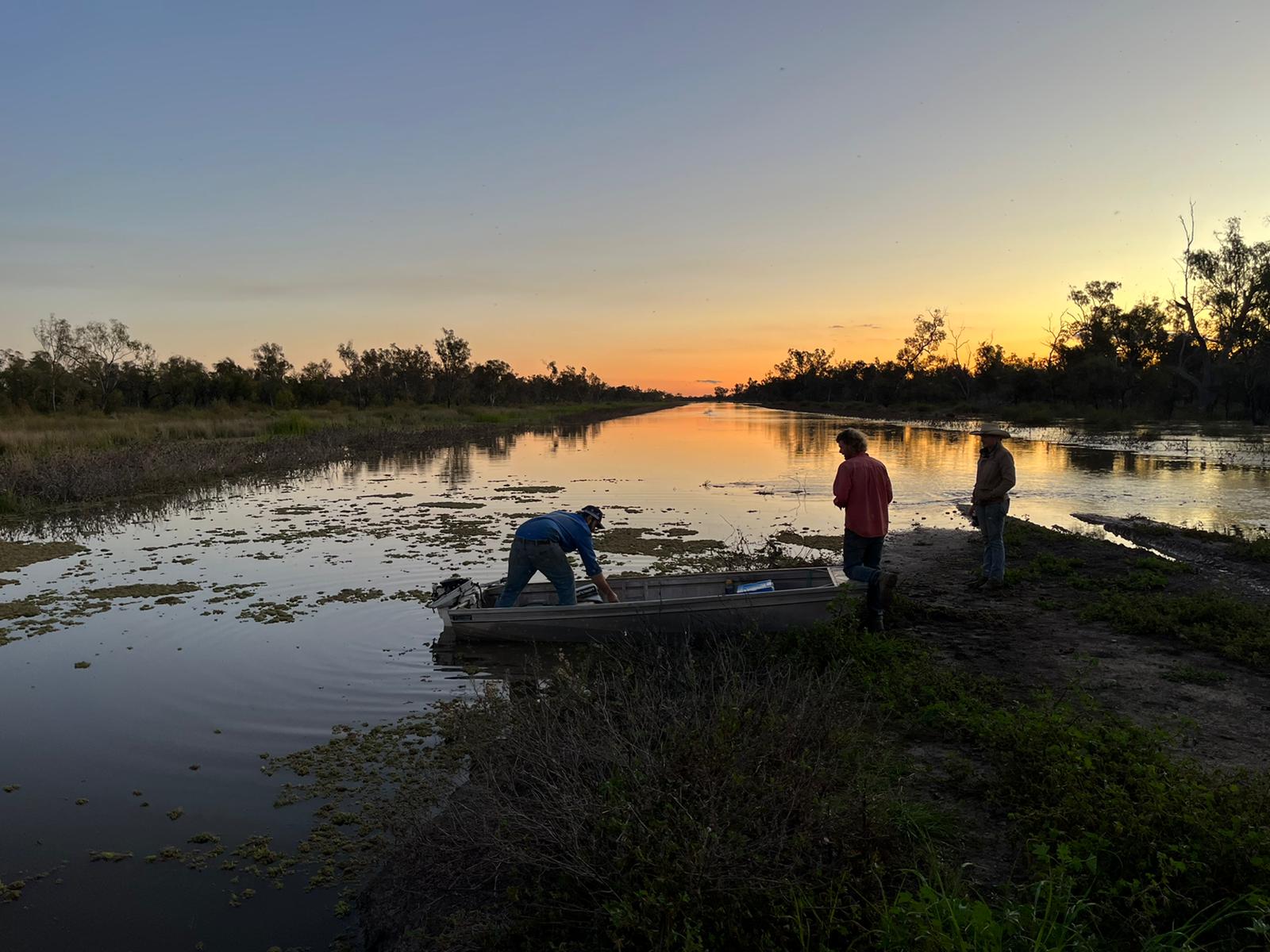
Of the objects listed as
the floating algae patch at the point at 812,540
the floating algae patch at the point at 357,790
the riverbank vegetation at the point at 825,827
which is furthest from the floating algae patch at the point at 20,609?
the floating algae patch at the point at 812,540

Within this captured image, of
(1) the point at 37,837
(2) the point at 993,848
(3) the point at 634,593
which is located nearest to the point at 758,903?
(2) the point at 993,848

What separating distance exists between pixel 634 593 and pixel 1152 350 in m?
74.9

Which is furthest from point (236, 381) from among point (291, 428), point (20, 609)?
point (20, 609)

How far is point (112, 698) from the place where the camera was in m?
7.71

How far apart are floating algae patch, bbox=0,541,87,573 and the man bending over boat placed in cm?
1022

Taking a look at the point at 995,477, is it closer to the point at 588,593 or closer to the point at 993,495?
the point at 993,495

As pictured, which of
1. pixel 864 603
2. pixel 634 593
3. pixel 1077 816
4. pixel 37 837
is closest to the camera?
A: pixel 1077 816

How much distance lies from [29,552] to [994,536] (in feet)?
54.9

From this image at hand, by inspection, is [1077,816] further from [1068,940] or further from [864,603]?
[864,603]

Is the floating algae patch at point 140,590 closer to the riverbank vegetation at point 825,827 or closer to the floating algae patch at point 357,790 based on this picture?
the floating algae patch at point 357,790

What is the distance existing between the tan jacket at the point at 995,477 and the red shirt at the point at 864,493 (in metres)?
1.99

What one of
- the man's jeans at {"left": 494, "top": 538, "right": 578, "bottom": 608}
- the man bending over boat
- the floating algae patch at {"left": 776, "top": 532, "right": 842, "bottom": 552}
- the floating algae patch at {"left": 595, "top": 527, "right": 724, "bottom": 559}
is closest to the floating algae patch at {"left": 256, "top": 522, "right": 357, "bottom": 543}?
the floating algae patch at {"left": 595, "top": 527, "right": 724, "bottom": 559}

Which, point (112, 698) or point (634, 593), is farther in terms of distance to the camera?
point (634, 593)


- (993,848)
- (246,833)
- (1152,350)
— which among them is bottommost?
(246,833)
